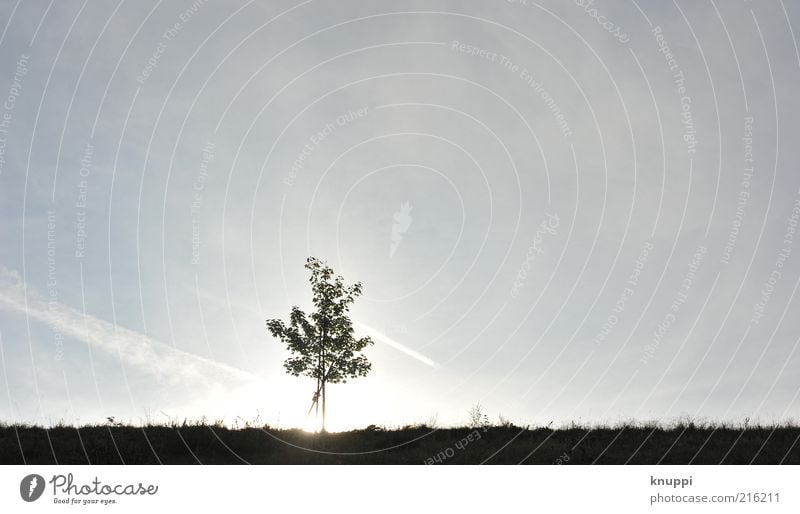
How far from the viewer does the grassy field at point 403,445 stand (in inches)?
880

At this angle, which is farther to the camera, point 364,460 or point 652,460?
point 364,460

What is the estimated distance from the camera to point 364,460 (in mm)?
23750

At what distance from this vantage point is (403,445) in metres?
25.8

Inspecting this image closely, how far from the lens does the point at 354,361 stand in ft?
110

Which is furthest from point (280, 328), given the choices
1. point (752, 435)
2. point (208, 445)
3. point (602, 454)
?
point (752, 435)

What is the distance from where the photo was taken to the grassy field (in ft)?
73.3

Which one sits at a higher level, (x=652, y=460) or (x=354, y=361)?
(x=354, y=361)
